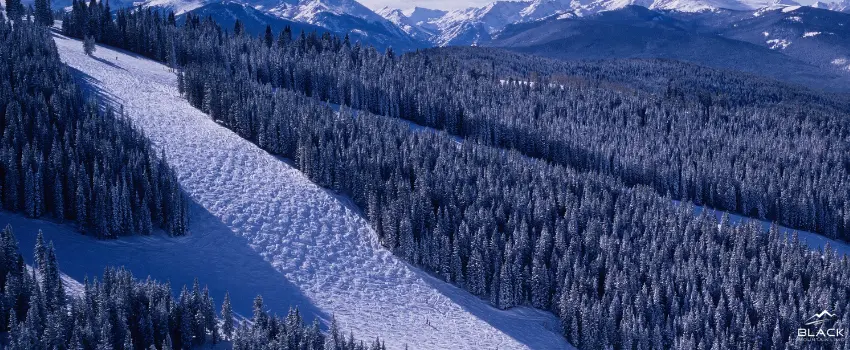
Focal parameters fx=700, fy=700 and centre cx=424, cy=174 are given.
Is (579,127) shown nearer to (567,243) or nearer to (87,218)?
(567,243)

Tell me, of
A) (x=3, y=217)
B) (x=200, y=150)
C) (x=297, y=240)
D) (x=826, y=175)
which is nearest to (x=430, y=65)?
(x=826, y=175)

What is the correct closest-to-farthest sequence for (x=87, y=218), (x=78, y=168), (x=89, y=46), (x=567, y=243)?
(x=87, y=218), (x=78, y=168), (x=567, y=243), (x=89, y=46)

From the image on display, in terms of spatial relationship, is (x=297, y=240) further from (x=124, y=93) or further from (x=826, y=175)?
(x=826, y=175)

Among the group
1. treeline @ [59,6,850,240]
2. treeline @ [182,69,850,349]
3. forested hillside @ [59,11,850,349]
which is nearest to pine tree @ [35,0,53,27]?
treeline @ [59,6,850,240]

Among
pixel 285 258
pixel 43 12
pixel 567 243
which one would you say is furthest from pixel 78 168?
pixel 43 12

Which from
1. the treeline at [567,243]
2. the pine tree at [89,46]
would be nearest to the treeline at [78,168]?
the treeline at [567,243]

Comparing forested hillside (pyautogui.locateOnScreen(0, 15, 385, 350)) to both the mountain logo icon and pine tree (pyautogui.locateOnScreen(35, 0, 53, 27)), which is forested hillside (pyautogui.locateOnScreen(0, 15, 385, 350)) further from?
pine tree (pyautogui.locateOnScreen(35, 0, 53, 27))
